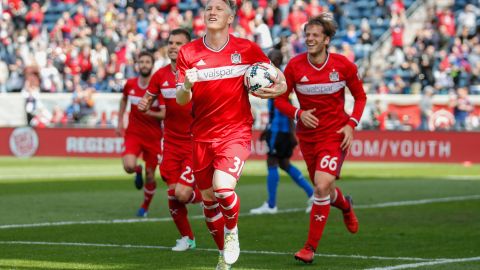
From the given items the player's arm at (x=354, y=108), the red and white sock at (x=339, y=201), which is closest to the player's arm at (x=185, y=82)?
the player's arm at (x=354, y=108)

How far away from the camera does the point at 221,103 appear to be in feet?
33.8

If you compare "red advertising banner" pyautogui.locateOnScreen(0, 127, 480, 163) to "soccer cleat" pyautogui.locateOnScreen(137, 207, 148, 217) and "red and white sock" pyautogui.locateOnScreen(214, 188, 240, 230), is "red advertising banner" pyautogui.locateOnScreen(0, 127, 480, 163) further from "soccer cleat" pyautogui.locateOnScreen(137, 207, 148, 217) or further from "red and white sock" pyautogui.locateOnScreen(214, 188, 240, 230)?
"red and white sock" pyautogui.locateOnScreen(214, 188, 240, 230)

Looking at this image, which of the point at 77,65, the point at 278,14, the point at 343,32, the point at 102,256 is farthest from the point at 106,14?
the point at 102,256

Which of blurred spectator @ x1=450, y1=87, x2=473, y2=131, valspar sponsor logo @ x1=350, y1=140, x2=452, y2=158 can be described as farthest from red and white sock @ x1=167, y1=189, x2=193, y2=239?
blurred spectator @ x1=450, y1=87, x2=473, y2=131

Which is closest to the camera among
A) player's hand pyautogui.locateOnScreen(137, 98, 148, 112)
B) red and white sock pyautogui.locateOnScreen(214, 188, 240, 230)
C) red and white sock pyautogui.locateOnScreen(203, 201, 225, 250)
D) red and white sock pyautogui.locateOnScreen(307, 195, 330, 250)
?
red and white sock pyautogui.locateOnScreen(214, 188, 240, 230)

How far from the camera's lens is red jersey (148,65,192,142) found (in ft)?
43.5

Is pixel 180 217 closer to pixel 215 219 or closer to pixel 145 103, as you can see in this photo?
pixel 145 103

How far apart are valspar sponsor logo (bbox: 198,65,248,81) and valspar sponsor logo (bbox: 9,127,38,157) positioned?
82.0ft

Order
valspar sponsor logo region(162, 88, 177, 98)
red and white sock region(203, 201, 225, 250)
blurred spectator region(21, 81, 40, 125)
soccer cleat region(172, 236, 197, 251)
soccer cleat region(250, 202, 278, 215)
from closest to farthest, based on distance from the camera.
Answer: red and white sock region(203, 201, 225, 250), soccer cleat region(172, 236, 197, 251), valspar sponsor logo region(162, 88, 177, 98), soccer cleat region(250, 202, 278, 215), blurred spectator region(21, 81, 40, 125)

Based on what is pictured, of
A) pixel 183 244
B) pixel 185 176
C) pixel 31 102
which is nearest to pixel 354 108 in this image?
pixel 185 176

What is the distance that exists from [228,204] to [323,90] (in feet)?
7.95

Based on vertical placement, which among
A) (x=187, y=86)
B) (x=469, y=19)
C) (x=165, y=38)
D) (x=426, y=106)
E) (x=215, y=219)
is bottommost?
(x=426, y=106)

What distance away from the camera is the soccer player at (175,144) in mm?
12484

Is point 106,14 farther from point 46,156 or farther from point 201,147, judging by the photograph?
point 201,147
